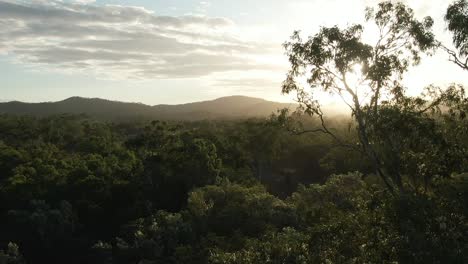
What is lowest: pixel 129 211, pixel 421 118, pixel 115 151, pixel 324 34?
pixel 129 211

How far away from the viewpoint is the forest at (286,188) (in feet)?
48.3

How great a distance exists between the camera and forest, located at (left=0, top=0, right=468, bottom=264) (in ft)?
48.3

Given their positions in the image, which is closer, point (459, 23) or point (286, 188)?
point (459, 23)

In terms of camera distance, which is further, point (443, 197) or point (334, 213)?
point (334, 213)

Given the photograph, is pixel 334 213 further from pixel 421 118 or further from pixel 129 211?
pixel 129 211

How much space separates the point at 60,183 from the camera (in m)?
52.7

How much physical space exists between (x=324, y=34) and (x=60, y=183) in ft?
131

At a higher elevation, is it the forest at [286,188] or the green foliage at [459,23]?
the green foliage at [459,23]

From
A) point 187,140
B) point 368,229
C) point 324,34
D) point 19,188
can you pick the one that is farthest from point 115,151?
point 368,229

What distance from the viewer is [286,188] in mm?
70812

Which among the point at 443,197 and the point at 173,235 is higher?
the point at 443,197

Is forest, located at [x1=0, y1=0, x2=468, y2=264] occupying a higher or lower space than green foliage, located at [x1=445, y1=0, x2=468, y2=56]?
lower

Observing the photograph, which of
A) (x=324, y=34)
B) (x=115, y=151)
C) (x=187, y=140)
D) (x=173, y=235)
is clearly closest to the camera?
(x=324, y=34)

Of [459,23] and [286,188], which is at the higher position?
[459,23]
